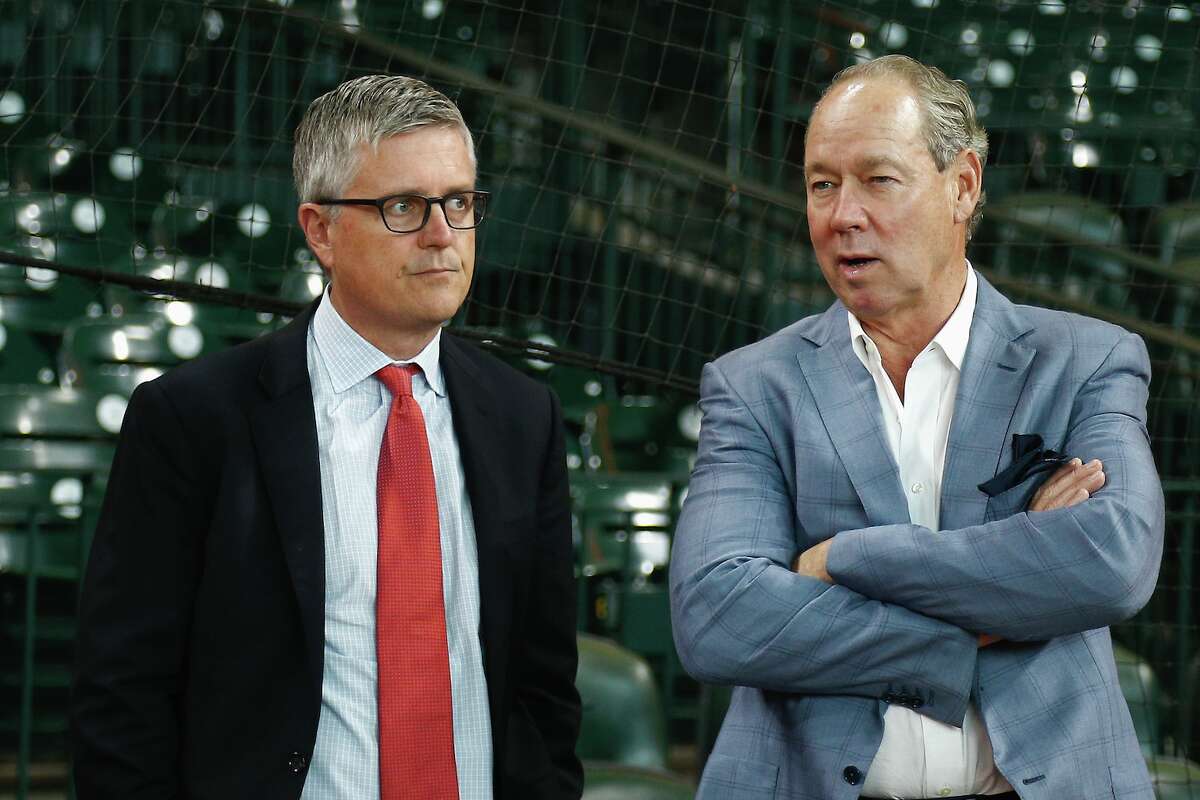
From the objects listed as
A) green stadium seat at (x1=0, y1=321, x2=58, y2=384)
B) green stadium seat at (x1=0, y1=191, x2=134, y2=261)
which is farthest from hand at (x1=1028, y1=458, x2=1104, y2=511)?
green stadium seat at (x1=0, y1=191, x2=134, y2=261)

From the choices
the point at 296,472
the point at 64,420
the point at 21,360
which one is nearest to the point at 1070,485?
the point at 296,472

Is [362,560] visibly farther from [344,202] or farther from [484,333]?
[484,333]

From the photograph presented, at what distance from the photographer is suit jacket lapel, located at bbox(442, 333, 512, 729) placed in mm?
1991

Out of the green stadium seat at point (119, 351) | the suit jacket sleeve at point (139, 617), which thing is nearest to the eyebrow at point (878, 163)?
the suit jacket sleeve at point (139, 617)

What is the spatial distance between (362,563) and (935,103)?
996 mm

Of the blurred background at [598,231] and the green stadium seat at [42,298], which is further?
the green stadium seat at [42,298]

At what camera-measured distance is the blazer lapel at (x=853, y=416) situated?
6.75ft

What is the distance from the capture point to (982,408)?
2082mm

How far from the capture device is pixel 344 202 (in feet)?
6.46

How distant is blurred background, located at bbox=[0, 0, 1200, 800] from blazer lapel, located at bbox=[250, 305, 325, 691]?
1.28 m

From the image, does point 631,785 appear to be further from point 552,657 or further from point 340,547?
point 340,547

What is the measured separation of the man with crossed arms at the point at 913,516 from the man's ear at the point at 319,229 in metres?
0.60

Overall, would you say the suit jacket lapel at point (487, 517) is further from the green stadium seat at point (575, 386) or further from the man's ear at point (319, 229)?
the green stadium seat at point (575, 386)

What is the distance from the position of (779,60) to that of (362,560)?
4.85 m
